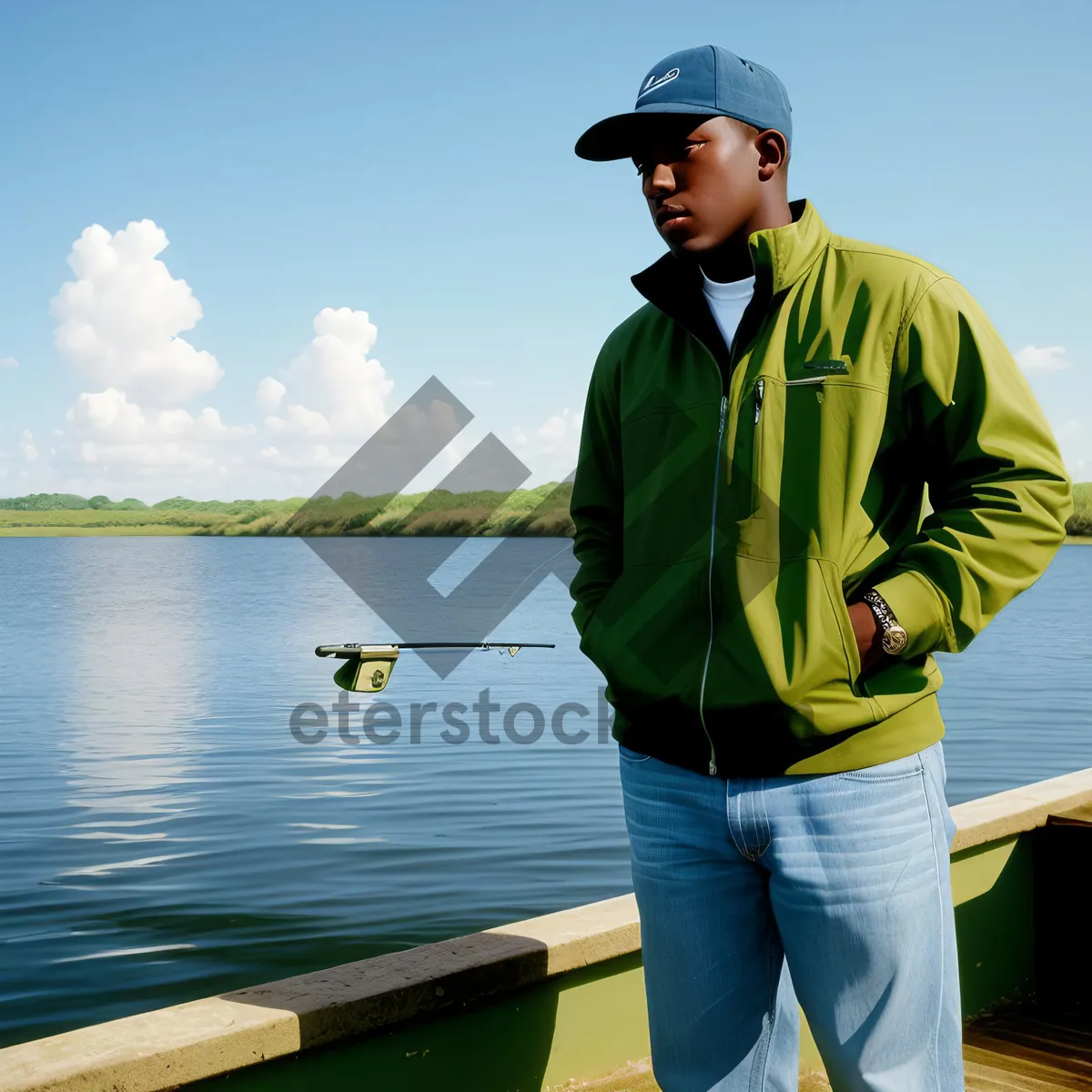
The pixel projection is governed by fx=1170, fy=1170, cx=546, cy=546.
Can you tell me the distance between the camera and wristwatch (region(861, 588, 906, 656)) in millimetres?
1520

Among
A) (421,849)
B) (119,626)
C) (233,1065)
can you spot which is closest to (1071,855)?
(233,1065)

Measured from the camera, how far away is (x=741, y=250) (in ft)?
5.70

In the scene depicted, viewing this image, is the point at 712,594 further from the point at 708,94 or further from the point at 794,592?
the point at 708,94

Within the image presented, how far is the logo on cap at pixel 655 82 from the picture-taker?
1.71 meters

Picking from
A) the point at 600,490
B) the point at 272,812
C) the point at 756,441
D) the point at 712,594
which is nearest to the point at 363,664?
the point at 600,490

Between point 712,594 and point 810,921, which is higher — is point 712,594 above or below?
above

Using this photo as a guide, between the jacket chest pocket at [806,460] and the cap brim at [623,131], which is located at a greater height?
the cap brim at [623,131]

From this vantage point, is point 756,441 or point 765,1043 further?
point 765,1043

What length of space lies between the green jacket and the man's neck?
0.15ft

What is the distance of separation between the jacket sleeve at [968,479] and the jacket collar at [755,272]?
180mm

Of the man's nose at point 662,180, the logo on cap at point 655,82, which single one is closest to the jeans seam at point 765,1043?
the man's nose at point 662,180

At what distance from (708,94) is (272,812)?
1005 cm

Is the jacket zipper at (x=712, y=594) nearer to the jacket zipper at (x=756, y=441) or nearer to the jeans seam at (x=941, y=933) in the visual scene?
the jacket zipper at (x=756, y=441)

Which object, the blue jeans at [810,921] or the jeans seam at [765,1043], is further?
the jeans seam at [765,1043]
